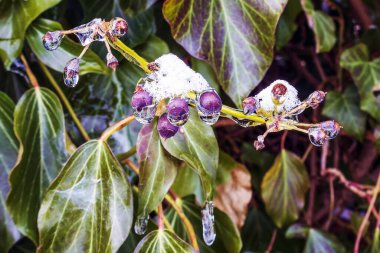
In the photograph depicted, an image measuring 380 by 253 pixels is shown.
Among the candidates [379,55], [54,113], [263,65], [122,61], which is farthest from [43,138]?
[379,55]

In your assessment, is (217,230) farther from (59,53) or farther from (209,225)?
(59,53)

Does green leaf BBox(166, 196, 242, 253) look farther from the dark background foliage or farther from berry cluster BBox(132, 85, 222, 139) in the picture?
berry cluster BBox(132, 85, 222, 139)

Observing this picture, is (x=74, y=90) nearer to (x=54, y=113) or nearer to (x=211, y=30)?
(x=54, y=113)

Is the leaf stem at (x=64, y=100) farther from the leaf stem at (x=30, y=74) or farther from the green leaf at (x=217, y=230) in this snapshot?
the green leaf at (x=217, y=230)

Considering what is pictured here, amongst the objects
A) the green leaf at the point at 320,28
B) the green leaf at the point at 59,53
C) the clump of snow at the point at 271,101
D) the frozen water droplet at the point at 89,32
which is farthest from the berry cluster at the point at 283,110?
the green leaf at the point at 320,28

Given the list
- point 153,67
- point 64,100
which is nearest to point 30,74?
point 64,100

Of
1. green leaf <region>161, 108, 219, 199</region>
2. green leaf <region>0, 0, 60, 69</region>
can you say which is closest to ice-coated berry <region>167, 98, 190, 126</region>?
green leaf <region>161, 108, 219, 199</region>
